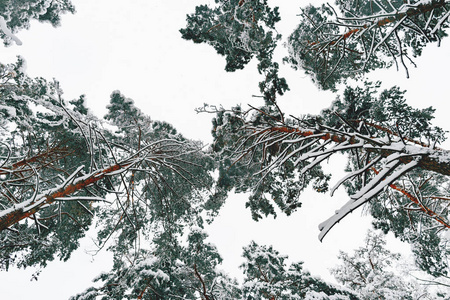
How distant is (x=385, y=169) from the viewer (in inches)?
49.0

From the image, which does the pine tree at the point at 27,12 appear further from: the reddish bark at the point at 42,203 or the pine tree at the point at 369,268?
the pine tree at the point at 369,268

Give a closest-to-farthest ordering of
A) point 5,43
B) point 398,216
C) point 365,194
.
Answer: point 365,194, point 398,216, point 5,43

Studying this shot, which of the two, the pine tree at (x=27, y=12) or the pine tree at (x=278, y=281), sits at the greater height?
the pine tree at (x=27, y=12)

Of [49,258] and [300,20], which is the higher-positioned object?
[300,20]

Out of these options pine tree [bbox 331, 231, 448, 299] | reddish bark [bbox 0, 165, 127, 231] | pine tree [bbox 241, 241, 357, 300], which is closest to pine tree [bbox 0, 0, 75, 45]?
reddish bark [bbox 0, 165, 127, 231]

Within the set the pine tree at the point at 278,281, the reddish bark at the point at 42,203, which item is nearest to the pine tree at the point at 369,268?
the pine tree at the point at 278,281

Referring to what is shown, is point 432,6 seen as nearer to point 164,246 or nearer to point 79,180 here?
point 79,180

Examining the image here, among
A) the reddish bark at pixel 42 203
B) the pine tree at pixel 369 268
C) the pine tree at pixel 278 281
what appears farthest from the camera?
the pine tree at pixel 369 268

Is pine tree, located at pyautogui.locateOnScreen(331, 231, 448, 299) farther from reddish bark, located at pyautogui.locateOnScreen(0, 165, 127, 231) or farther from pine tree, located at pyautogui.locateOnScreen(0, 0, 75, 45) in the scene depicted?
pine tree, located at pyautogui.locateOnScreen(0, 0, 75, 45)

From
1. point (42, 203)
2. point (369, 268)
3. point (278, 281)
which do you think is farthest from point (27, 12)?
point (369, 268)

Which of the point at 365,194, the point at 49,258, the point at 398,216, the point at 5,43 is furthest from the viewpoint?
the point at 5,43

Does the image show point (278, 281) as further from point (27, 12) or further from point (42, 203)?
point (27, 12)

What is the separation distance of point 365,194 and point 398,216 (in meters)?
7.73

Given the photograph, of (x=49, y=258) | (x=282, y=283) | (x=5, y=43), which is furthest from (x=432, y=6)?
(x=5, y=43)
